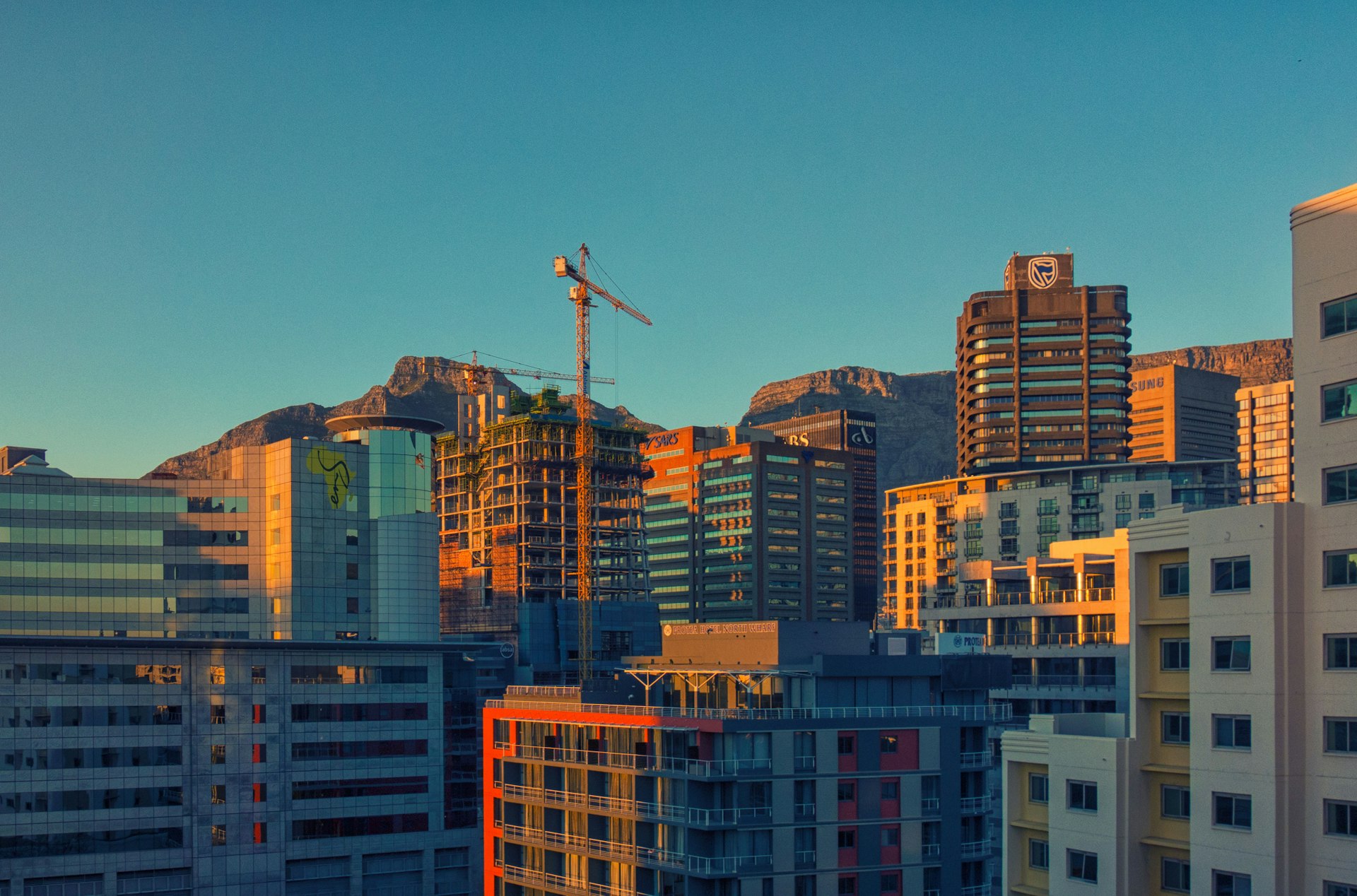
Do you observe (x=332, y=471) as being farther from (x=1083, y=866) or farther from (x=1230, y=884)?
(x=1230, y=884)

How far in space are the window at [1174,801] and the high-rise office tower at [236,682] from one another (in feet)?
357

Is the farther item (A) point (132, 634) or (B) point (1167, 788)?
(A) point (132, 634)

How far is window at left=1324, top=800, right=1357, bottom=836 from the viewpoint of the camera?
50688 millimetres

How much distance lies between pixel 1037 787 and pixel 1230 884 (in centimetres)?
1485

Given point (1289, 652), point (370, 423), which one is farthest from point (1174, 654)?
point (370, 423)

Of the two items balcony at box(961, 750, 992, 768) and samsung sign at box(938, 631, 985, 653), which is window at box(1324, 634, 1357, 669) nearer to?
balcony at box(961, 750, 992, 768)

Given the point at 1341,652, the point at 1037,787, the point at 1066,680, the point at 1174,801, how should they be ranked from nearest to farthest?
the point at 1341,652
the point at 1174,801
the point at 1037,787
the point at 1066,680

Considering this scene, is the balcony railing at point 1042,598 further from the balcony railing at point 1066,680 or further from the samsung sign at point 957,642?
the samsung sign at point 957,642

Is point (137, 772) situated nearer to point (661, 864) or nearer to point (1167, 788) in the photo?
point (661, 864)

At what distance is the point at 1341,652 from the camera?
5162 centimetres

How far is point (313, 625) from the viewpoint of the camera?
538 feet

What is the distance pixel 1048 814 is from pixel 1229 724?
13129mm

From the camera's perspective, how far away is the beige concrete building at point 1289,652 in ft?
169

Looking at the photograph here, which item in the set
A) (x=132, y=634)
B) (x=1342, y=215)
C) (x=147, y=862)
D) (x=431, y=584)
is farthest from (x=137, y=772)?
(x=1342, y=215)
